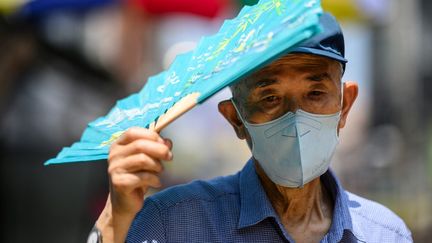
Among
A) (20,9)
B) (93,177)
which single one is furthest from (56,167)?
(20,9)

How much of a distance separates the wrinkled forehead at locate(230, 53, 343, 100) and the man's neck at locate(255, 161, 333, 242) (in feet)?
0.98

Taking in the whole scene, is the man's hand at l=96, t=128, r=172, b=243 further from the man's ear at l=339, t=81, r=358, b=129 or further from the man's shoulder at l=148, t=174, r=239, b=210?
the man's ear at l=339, t=81, r=358, b=129

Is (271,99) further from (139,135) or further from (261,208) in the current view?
(139,135)

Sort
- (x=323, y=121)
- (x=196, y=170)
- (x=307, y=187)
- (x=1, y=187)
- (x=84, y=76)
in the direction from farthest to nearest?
(x=196, y=170) < (x=84, y=76) < (x=1, y=187) < (x=307, y=187) < (x=323, y=121)

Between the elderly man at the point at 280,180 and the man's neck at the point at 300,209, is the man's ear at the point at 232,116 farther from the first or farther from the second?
the man's neck at the point at 300,209

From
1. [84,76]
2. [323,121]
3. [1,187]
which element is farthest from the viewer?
[84,76]

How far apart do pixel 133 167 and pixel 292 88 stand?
61 centimetres

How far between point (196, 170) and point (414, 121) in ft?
10.4

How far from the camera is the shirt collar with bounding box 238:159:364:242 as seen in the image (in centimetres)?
256

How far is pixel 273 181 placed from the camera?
102 inches

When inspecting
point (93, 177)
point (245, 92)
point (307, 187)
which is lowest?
point (307, 187)

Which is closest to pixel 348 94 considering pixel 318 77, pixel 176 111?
pixel 318 77

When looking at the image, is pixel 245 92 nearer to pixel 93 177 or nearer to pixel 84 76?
pixel 93 177

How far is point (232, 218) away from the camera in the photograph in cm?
256
